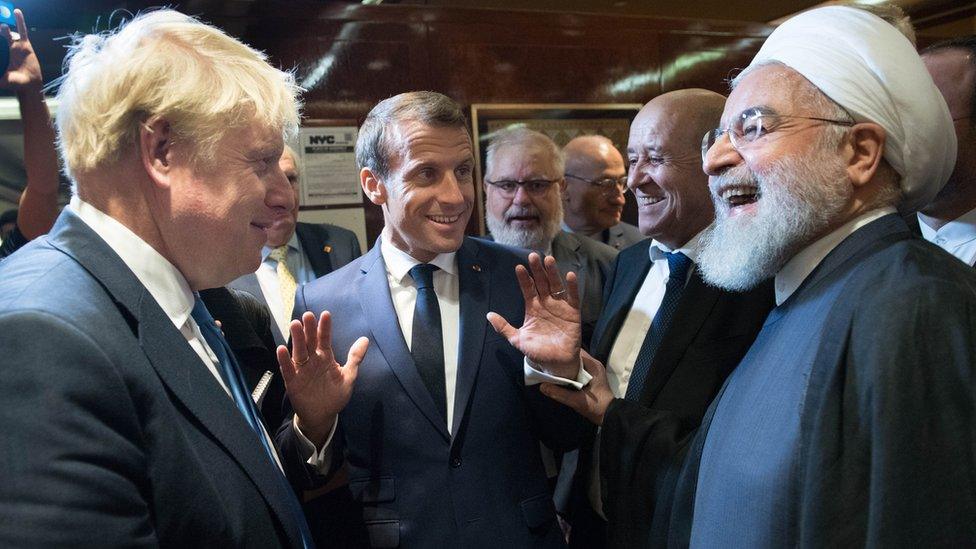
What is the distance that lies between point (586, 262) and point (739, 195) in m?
2.04

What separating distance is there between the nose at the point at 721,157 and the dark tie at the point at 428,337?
831 millimetres

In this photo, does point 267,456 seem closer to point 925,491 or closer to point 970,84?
point 925,491

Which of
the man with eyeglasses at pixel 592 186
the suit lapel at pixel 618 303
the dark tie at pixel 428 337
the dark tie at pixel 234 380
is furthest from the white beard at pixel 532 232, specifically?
the dark tie at pixel 234 380

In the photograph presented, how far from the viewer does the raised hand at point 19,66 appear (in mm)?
1842

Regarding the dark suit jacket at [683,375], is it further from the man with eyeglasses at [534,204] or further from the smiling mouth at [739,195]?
the man with eyeglasses at [534,204]

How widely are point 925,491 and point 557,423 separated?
3.45ft

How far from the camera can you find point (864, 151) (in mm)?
1429

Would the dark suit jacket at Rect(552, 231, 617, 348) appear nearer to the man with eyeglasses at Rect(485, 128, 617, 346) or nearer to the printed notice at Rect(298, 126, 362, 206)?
the man with eyeglasses at Rect(485, 128, 617, 346)

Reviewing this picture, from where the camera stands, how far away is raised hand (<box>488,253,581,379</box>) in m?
1.94

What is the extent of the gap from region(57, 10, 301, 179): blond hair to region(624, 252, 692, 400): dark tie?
1.25 meters

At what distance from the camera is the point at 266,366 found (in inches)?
79.2

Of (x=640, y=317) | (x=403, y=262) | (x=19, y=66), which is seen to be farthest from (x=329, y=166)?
(x=640, y=317)

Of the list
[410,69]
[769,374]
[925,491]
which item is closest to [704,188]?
[769,374]

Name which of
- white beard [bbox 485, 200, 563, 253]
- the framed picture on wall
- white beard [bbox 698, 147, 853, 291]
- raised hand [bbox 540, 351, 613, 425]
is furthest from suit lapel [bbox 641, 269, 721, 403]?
the framed picture on wall
